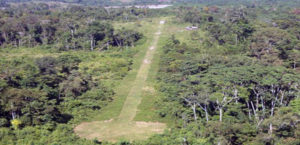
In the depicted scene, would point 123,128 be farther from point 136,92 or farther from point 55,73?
point 55,73

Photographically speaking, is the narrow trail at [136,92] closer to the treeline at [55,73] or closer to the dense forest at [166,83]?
the dense forest at [166,83]

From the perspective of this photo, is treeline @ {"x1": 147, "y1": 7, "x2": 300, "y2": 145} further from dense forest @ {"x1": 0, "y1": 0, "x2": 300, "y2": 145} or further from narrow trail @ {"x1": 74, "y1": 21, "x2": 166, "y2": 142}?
narrow trail @ {"x1": 74, "y1": 21, "x2": 166, "y2": 142}

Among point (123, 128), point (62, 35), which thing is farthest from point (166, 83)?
point (62, 35)

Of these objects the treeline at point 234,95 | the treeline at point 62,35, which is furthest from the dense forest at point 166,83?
the treeline at point 62,35

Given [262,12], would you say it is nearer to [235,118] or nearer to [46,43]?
[46,43]

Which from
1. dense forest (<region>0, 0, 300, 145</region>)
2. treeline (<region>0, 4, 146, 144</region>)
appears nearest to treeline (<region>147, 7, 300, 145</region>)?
dense forest (<region>0, 0, 300, 145</region>)
